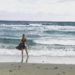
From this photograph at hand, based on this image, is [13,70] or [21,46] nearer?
[13,70]

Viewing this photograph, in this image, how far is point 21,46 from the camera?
14.0 metres

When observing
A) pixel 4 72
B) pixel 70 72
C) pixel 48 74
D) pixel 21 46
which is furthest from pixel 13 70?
pixel 21 46

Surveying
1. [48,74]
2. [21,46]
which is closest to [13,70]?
[48,74]

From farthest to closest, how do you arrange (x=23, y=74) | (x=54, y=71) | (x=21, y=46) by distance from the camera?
(x=21, y=46) < (x=54, y=71) < (x=23, y=74)

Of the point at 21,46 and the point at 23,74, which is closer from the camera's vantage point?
the point at 23,74

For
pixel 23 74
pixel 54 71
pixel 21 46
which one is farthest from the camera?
pixel 21 46

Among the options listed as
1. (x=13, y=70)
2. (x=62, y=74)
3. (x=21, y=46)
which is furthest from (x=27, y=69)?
(x=21, y=46)

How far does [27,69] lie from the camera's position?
11102 millimetres

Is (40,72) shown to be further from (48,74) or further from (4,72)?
(4,72)

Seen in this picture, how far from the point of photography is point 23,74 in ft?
32.8

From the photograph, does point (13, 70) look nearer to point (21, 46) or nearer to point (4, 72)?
point (4, 72)

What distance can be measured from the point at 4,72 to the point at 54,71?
6.38ft

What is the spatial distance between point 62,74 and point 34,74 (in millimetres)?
A: 1031

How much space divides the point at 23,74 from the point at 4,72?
777 millimetres
